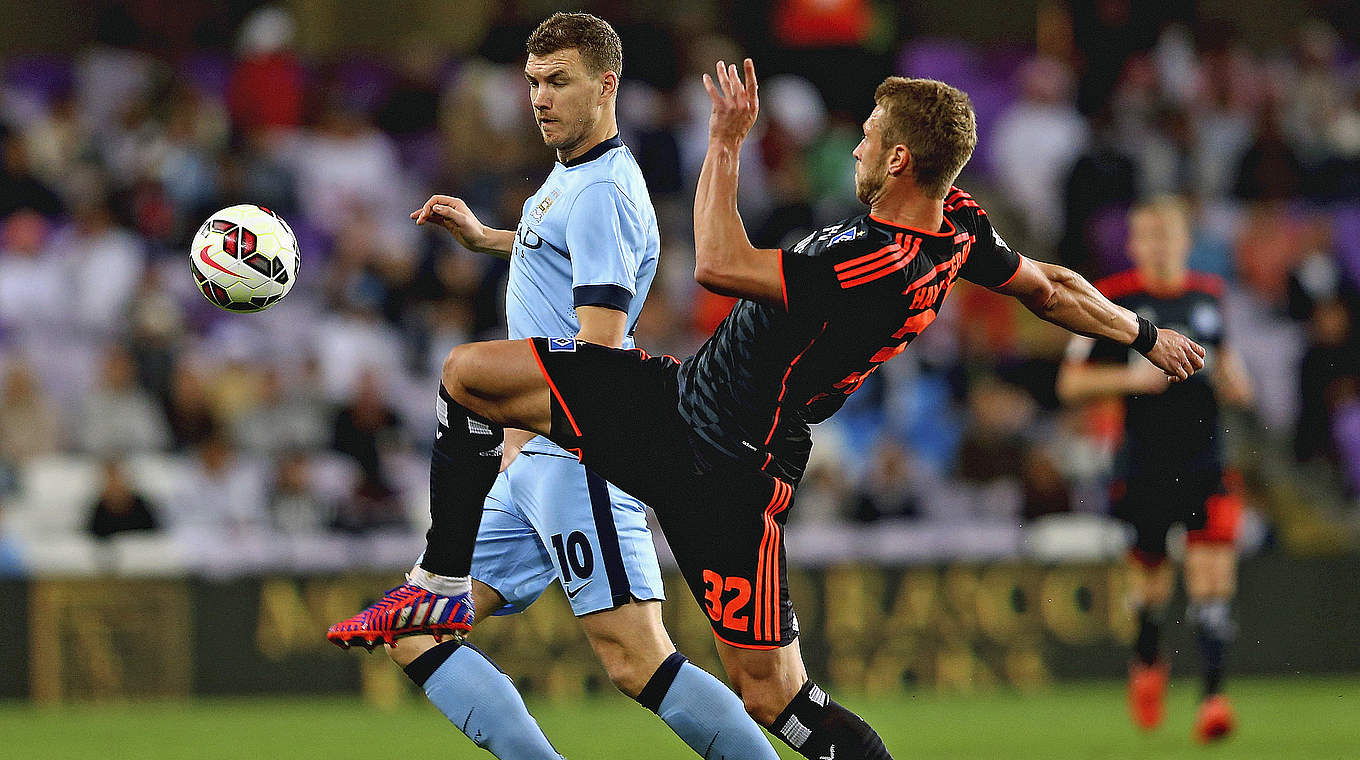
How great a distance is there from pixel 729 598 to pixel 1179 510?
15.0 feet

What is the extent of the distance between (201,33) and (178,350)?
4472mm

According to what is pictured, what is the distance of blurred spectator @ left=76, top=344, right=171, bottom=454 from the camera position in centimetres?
1220

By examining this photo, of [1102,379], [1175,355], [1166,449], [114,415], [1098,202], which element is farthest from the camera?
[1098,202]

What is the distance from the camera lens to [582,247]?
5.20 meters

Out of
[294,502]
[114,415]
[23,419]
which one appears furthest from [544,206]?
[23,419]

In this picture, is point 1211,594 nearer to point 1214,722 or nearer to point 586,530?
point 1214,722

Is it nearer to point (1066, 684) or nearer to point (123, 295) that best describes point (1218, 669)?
point (1066, 684)

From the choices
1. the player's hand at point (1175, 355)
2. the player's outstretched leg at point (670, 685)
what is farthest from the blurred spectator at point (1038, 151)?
the player's outstretched leg at point (670, 685)

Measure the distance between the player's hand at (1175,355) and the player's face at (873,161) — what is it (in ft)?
3.58

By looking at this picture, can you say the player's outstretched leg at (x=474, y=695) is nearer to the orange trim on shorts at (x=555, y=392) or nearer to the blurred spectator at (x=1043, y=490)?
the orange trim on shorts at (x=555, y=392)

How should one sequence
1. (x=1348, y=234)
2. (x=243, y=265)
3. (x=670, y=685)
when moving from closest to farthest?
(x=670, y=685), (x=243, y=265), (x=1348, y=234)

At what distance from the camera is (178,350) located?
Answer: 41.5 feet

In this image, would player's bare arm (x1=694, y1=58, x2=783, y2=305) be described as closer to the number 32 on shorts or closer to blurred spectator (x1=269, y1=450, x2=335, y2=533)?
the number 32 on shorts

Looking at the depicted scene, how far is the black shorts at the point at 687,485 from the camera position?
4.94 metres
